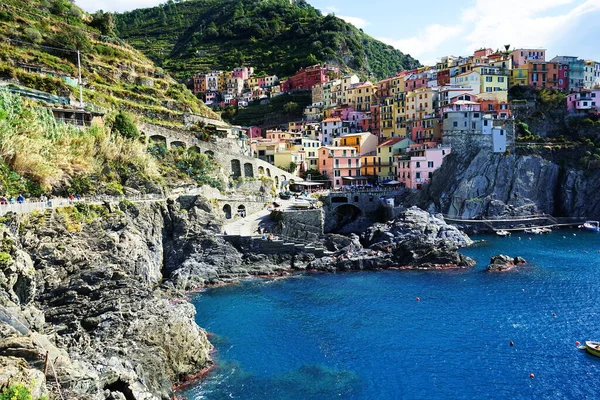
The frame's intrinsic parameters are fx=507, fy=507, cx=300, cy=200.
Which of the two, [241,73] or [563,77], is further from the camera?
[241,73]

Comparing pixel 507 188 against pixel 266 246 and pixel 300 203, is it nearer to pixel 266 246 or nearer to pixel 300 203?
pixel 300 203

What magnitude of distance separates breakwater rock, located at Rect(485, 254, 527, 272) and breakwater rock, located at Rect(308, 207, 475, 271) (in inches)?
88.2

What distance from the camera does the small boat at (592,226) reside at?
7050 centimetres

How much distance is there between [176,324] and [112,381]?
778 cm

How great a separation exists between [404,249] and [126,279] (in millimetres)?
30178

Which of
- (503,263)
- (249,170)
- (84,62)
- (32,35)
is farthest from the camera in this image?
(84,62)

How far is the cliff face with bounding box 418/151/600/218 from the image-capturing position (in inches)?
2869

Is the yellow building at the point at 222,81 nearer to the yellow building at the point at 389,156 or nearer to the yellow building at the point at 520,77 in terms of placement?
the yellow building at the point at 389,156

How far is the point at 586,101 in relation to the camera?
3319 inches

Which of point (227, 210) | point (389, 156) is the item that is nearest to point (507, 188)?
point (389, 156)

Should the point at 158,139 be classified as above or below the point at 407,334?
above

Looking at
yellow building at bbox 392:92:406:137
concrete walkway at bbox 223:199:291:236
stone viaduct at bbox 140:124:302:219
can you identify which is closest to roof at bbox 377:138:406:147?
yellow building at bbox 392:92:406:137

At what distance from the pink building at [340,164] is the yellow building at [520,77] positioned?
111 feet

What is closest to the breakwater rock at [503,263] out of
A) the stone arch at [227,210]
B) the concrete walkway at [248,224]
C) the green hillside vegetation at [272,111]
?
the concrete walkway at [248,224]
